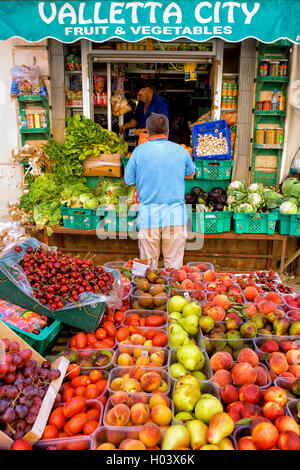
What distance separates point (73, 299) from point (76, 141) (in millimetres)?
3921

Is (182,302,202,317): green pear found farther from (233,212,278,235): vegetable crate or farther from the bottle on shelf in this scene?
the bottle on shelf

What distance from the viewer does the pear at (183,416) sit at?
1.57 metres

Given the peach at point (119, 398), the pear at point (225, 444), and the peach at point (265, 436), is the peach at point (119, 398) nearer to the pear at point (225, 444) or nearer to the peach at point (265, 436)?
the pear at point (225, 444)

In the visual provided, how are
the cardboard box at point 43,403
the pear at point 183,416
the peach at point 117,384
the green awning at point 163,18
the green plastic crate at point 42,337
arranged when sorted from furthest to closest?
the green awning at point 163,18
the green plastic crate at point 42,337
the peach at point 117,384
the pear at point 183,416
the cardboard box at point 43,403

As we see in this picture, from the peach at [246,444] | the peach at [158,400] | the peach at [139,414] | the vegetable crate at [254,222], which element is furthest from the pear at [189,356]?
the vegetable crate at [254,222]

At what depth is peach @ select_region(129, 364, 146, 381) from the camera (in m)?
1.84

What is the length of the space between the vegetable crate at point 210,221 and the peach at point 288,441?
3.72 m

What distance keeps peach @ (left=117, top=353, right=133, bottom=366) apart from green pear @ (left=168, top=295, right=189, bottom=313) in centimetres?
50

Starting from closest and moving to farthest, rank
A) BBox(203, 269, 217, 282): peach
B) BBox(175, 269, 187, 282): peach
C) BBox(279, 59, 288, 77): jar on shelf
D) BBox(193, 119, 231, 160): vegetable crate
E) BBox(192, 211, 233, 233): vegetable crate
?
BBox(175, 269, 187, 282): peach
BBox(203, 269, 217, 282): peach
BBox(192, 211, 233, 233): vegetable crate
BBox(193, 119, 231, 160): vegetable crate
BBox(279, 59, 288, 77): jar on shelf

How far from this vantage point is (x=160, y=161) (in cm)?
372

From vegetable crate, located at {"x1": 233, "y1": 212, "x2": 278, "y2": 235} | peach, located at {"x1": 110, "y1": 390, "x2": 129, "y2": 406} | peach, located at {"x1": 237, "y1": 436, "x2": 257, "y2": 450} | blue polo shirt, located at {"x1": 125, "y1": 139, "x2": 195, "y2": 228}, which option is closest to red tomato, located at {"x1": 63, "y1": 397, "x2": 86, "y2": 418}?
peach, located at {"x1": 110, "y1": 390, "x2": 129, "y2": 406}

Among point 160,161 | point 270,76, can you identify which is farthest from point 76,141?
point 270,76

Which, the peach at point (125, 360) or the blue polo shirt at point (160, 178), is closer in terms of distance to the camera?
the peach at point (125, 360)
